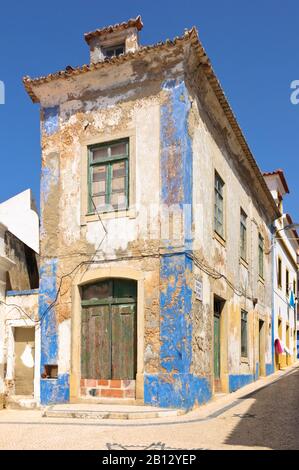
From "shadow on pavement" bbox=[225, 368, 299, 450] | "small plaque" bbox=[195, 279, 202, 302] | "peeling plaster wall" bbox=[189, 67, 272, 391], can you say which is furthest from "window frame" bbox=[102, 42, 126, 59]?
"shadow on pavement" bbox=[225, 368, 299, 450]

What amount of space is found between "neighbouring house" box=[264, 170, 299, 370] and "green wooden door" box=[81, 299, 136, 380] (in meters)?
11.6

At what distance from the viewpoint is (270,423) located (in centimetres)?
908

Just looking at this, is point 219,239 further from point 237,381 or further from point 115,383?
point 115,383

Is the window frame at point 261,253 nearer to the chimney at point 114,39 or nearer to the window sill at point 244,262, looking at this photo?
the window sill at point 244,262

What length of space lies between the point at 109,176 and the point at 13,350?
426cm

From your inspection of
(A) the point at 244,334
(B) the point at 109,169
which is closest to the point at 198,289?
(B) the point at 109,169

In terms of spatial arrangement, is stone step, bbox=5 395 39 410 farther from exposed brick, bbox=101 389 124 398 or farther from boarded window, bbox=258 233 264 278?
boarded window, bbox=258 233 264 278

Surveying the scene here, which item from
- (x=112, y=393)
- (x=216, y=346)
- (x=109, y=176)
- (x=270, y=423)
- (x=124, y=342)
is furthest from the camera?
(x=216, y=346)

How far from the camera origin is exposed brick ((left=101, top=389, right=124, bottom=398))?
11.3 metres

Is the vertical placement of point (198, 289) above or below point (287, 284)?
below

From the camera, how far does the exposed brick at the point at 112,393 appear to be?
11312 millimetres

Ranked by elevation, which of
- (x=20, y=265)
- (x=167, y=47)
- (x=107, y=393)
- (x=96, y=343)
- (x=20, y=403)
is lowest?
(x=20, y=403)

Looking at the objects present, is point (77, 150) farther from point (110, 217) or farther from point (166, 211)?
point (166, 211)

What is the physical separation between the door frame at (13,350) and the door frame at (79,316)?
0.89 meters
